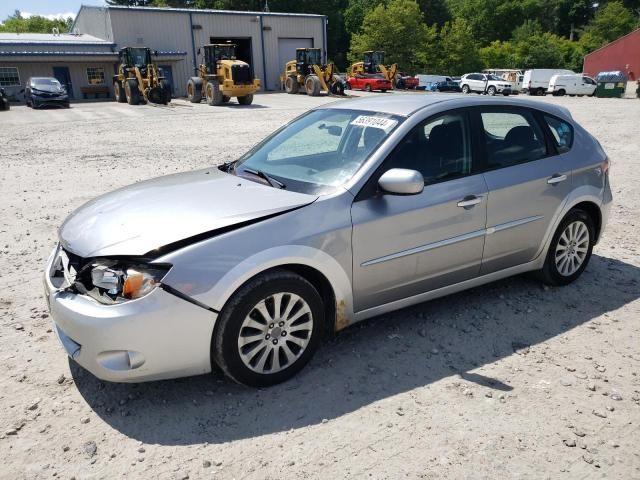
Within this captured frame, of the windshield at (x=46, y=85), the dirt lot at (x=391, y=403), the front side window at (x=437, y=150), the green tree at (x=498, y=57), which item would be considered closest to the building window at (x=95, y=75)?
the windshield at (x=46, y=85)

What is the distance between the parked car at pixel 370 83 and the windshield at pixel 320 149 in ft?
115

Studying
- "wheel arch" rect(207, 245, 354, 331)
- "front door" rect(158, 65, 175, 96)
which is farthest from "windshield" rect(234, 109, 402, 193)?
"front door" rect(158, 65, 175, 96)

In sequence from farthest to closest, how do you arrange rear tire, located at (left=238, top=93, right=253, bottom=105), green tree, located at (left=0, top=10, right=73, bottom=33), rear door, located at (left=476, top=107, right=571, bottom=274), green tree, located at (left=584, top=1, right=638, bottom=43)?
green tree, located at (left=0, top=10, right=73, bottom=33) < green tree, located at (left=584, top=1, right=638, bottom=43) < rear tire, located at (left=238, top=93, right=253, bottom=105) < rear door, located at (left=476, top=107, right=571, bottom=274)

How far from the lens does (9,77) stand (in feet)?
110

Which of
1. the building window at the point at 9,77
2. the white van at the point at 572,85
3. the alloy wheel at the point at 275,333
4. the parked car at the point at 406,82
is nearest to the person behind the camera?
the alloy wheel at the point at 275,333

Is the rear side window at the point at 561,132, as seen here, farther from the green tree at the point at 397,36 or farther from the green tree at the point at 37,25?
the green tree at the point at 37,25

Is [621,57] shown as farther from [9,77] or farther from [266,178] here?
[266,178]

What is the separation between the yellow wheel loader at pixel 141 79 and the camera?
2681cm

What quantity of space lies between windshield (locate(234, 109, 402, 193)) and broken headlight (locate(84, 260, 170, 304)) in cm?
109

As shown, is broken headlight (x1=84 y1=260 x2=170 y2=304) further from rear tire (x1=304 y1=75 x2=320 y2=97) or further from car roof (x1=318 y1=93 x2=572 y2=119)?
rear tire (x1=304 y1=75 x2=320 y2=97)

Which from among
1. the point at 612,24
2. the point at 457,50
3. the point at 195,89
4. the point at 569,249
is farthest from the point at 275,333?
the point at 612,24

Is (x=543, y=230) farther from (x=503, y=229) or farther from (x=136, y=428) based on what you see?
(x=136, y=428)

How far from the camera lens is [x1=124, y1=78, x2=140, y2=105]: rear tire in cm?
2730

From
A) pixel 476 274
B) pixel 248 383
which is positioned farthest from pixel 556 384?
A: pixel 248 383
